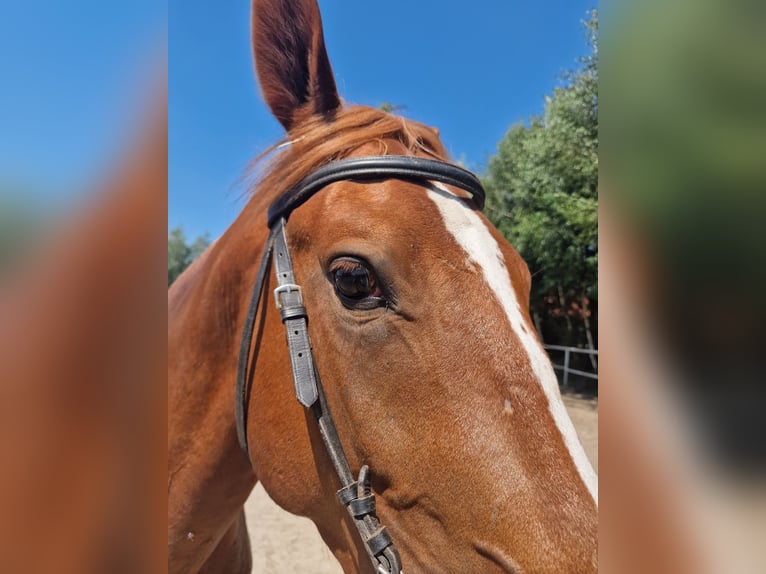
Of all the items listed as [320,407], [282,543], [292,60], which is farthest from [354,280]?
[282,543]

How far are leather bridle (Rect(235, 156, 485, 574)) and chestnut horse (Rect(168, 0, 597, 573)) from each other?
16mm

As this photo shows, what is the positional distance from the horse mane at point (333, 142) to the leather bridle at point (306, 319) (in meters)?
0.09

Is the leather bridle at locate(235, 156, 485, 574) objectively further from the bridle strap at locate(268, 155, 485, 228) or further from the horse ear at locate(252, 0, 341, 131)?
the horse ear at locate(252, 0, 341, 131)

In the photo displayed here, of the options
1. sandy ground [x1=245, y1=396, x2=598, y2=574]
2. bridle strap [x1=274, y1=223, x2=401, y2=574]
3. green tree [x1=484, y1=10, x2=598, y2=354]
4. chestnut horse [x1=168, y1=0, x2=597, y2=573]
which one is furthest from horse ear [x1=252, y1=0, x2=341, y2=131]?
green tree [x1=484, y1=10, x2=598, y2=354]

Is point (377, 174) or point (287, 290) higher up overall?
point (377, 174)

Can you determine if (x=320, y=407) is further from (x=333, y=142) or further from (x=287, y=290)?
(x=333, y=142)

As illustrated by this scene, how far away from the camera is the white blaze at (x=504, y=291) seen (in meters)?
0.98

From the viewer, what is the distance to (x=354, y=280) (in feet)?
4.00

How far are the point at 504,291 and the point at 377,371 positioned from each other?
14.7 inches

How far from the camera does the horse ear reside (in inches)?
60.0
